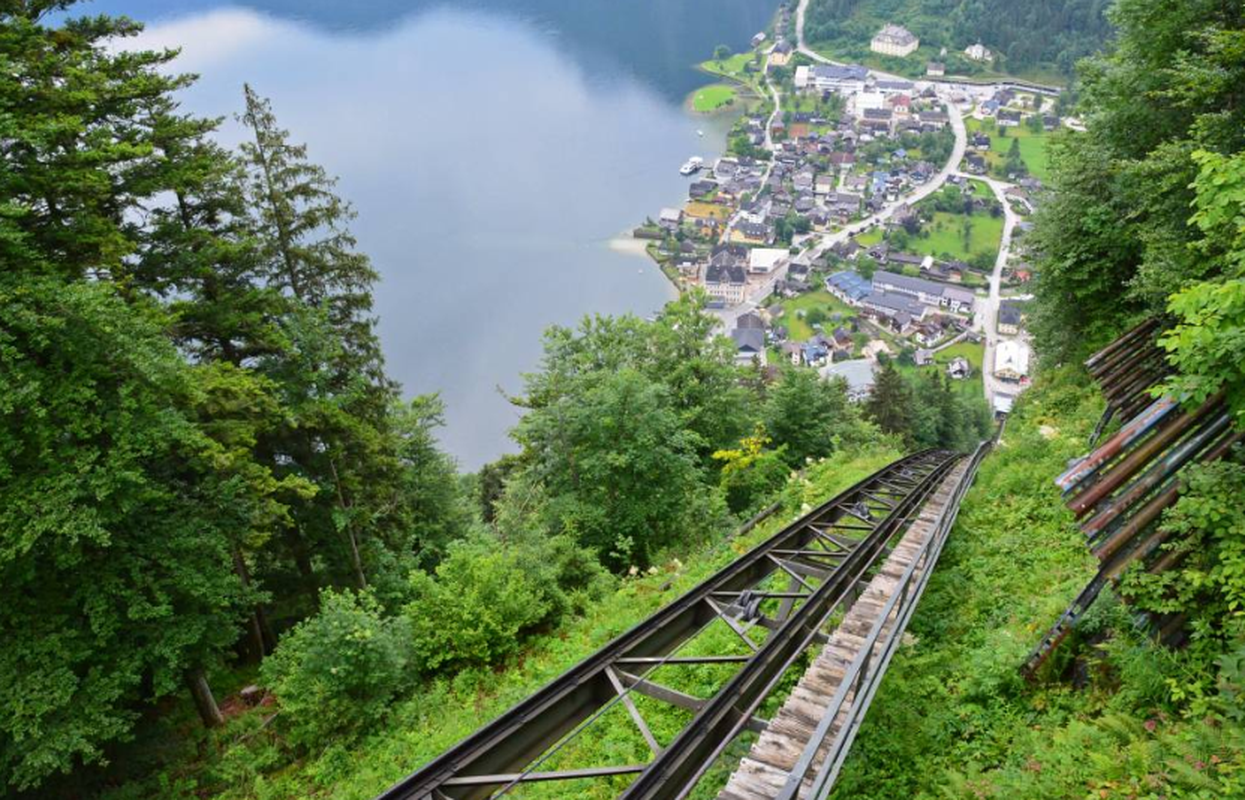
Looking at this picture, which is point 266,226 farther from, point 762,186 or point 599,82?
point 599,82

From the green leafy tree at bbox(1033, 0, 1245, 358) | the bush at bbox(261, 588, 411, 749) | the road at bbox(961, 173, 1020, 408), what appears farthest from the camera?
the road at bbox(961, 173, 1020, 408)

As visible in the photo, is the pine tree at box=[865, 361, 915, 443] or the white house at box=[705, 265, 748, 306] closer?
the pine tree at box=[865, 361, 915, 443]

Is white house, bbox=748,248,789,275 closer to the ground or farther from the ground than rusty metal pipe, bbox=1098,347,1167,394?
farther from the ground

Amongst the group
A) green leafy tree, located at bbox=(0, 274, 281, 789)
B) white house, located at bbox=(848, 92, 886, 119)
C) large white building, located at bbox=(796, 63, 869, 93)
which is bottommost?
green leafy tree, located at bbox=(0, 274, 281, 789)

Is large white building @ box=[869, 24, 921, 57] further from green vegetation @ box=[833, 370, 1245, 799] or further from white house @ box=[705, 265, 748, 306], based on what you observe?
green vegetation @ box=[833, 370, 1245, 799]

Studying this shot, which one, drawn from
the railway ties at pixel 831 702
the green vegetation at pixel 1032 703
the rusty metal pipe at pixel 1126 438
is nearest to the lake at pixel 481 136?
the green vegetation at pixel 1032 703

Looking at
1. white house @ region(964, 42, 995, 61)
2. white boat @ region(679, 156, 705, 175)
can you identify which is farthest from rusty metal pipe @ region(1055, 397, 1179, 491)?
white house @ region(964, 42, 995, 61)

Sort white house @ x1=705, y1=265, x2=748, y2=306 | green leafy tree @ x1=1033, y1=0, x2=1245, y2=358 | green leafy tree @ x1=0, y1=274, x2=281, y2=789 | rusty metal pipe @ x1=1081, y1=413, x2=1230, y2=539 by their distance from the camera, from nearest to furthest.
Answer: rusty metal pipe @ x1=1081, y1=413, x2=1230, y2=539 → green leafy tree @ x1=0, y1=274, x2=281, y2=789 → green leafy tree @ x1=1033, y1=0, x2=1245, y2=358 → white house @ x1=705, y1=265, x2=748, y2=306

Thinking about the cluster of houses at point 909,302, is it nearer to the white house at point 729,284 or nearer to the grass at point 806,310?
the grass at point 806,310
